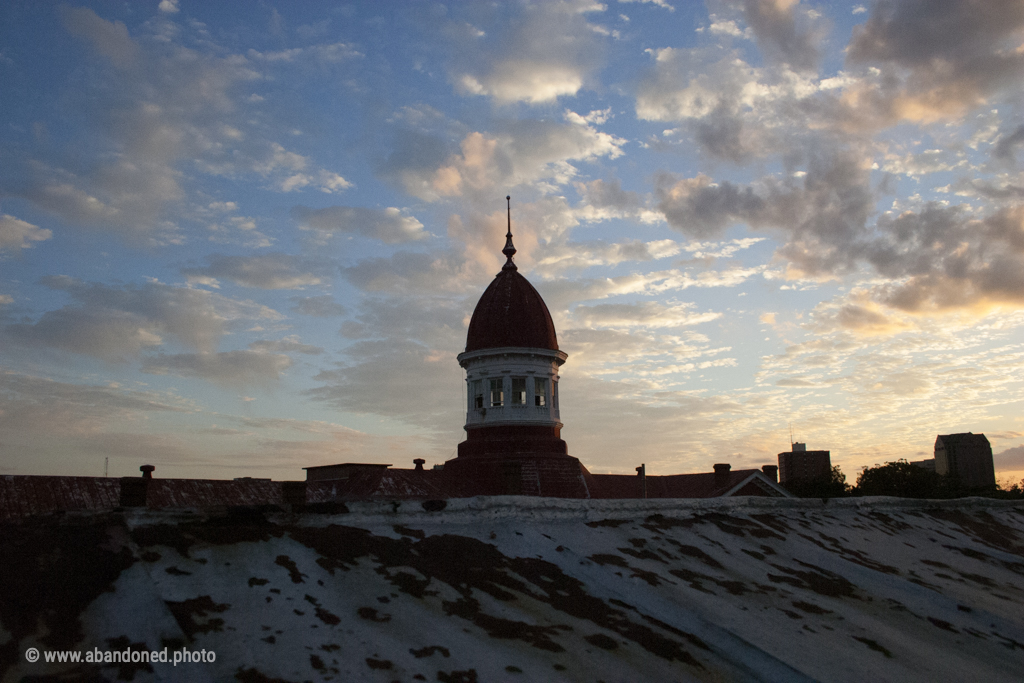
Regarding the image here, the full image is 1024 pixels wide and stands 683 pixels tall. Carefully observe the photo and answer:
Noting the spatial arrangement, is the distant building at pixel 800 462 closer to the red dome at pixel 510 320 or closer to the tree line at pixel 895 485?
the tree line at pixel 895 485

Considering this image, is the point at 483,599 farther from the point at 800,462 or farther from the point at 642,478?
the point at 800,462

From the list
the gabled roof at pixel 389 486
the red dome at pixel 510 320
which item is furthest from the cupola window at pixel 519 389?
the gabled roof at pixel 389 486

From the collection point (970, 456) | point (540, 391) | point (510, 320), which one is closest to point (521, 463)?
point (540, 391)

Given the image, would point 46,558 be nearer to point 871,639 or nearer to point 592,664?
point 592,664

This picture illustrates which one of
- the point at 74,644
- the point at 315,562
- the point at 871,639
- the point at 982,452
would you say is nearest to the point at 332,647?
the point at 315,562

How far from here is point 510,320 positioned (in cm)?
3544

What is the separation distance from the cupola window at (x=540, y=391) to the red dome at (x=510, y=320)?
63.5 inches

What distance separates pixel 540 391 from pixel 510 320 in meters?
3.56

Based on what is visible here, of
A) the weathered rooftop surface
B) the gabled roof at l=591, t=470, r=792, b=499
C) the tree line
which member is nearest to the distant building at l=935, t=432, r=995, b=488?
the tree line

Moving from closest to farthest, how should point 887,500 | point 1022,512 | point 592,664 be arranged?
point 592,664, point 887,500, point 1022,512

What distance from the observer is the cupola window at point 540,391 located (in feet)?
116

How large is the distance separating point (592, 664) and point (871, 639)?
3.95 meters

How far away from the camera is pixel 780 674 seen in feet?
23.8

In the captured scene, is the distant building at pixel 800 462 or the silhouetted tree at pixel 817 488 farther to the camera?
the distant building at pixel 800 462
